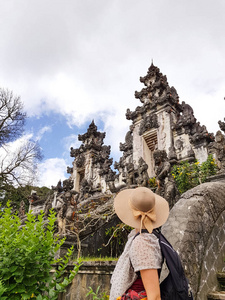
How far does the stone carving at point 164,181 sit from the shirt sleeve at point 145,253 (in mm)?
4197

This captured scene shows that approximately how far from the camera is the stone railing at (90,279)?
144 inches

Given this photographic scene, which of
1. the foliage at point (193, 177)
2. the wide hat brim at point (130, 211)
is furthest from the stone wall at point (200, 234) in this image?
the foliage at point (193, 177)

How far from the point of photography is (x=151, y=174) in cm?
1417

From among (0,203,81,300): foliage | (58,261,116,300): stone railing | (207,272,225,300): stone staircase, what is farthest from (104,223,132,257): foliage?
(0,203,81,300): foliage

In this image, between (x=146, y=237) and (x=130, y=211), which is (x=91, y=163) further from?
(x=146, y=237)

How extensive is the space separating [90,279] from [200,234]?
195cm

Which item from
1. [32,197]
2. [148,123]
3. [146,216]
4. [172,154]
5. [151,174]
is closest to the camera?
[146,216]

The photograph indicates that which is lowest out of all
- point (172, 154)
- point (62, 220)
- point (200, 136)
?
point (62, 220)

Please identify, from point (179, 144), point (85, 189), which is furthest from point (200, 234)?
point (85, 189)

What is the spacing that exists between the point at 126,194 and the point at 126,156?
14064 mm

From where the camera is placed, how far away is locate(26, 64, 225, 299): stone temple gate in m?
3.20

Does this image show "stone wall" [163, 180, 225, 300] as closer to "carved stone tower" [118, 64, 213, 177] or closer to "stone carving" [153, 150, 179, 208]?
"stone carving" [153, 150, 179, 208]

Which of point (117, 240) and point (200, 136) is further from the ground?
point (200, 136)

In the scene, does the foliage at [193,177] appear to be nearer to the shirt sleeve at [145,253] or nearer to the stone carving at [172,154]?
the stone carving at [172,154]
